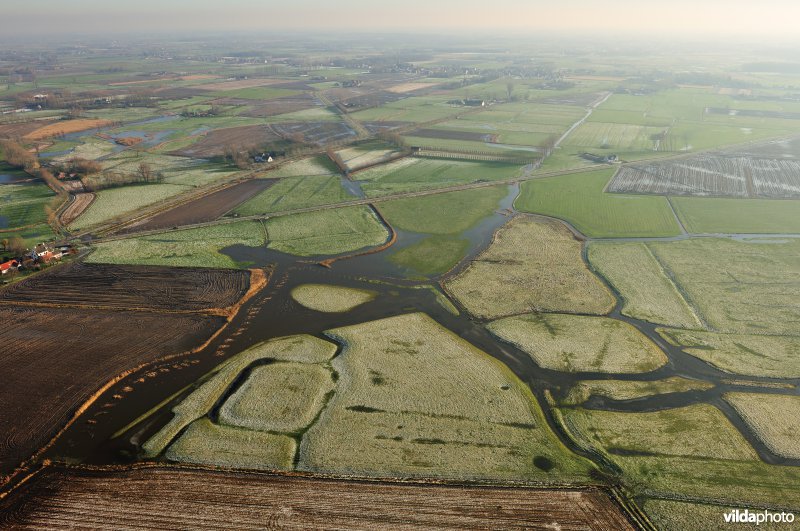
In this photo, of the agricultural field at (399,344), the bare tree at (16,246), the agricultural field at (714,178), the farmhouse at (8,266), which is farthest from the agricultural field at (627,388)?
the bare tree at (16,246)

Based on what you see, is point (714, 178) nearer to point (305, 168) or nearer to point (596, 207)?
point (596, 207)

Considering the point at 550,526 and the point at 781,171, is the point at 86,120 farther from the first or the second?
the point at 781,171

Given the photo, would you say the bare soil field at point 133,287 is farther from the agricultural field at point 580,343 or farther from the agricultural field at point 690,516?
Answer: the agricultural field at point 690,516

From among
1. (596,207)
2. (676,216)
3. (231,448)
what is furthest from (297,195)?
(676,216)

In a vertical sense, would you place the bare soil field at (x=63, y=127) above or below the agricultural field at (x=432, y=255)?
above

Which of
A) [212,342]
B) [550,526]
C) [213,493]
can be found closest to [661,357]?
[550,526]

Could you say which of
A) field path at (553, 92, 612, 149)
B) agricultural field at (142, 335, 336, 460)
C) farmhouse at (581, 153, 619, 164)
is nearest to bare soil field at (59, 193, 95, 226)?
agricultural field at (142, 335, 336, 460)

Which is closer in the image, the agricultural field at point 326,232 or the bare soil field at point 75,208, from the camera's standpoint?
the agricultural field at point 326,232
